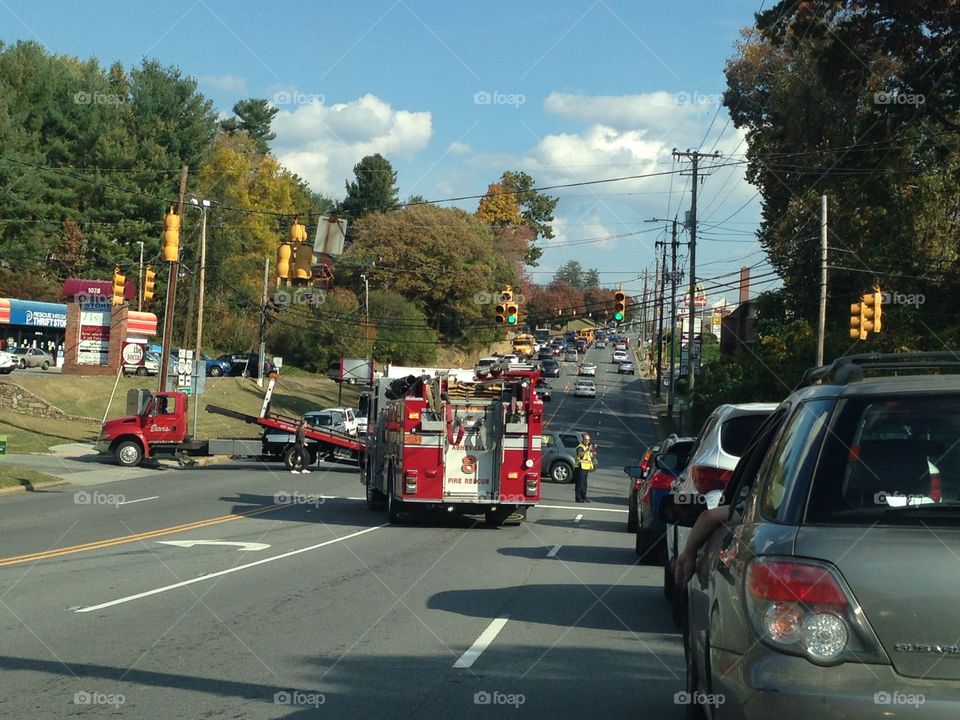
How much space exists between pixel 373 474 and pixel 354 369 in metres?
18.3

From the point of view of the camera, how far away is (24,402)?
4891 cm

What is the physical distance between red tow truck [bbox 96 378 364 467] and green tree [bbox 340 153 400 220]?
87.9 m

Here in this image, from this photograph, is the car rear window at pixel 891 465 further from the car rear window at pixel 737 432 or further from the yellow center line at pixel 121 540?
the yellow center line at pixel 121 540

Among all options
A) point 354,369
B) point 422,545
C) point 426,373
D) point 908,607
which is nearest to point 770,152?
point 354,369

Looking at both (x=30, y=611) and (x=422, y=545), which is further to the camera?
(x=422, y=545)

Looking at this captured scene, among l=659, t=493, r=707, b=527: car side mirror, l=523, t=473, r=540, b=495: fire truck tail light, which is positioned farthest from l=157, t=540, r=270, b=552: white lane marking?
l=659, t=493, r=707, b=527: car side mirror

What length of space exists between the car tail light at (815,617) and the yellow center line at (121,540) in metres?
12.2

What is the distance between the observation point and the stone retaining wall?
4878cm

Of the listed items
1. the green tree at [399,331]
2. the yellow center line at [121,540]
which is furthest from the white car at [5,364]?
the yellow center line at [121,540]

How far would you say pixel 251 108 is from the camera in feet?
411

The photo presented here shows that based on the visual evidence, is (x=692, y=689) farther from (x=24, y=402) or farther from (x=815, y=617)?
(x=24, y=402)

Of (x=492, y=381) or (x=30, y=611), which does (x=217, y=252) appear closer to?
(x=492, y=381)

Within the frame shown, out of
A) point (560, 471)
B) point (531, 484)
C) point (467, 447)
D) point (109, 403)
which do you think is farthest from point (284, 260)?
point (109, 403)

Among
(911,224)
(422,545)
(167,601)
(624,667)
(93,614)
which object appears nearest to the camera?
(624,667)
